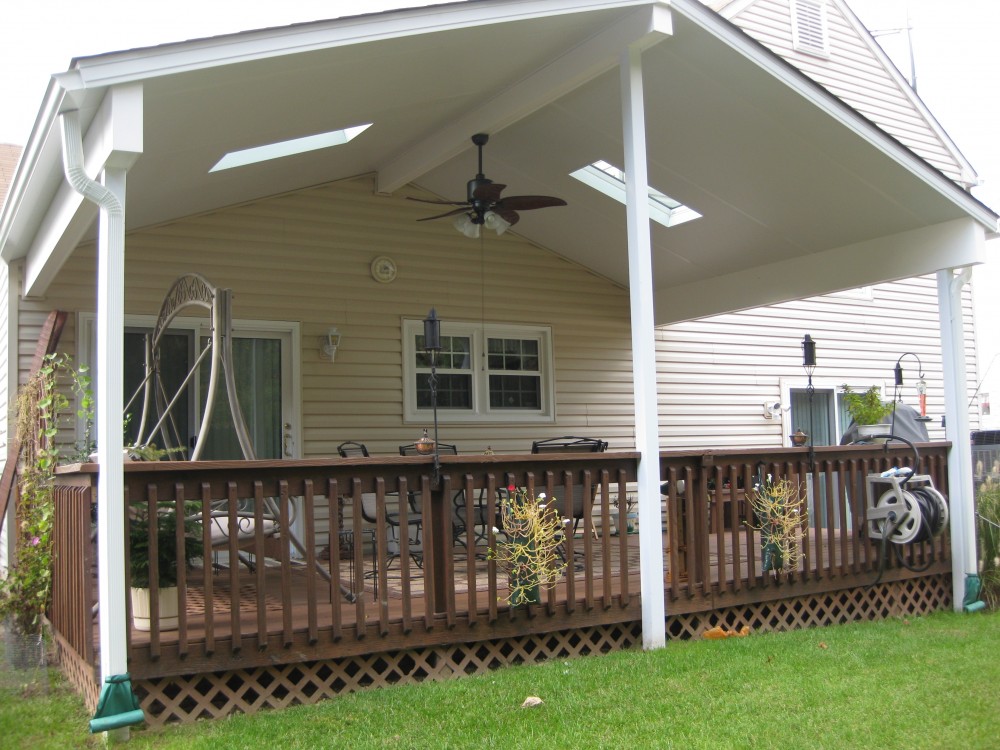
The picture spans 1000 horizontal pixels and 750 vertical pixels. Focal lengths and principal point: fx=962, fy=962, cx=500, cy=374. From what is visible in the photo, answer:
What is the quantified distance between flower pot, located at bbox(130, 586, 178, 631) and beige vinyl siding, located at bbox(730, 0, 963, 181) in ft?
30.5

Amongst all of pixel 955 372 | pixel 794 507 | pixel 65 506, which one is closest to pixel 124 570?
pixel 65 506

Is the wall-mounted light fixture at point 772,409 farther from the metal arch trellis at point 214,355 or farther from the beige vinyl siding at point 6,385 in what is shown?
the beige vinyl siding at point 6,385

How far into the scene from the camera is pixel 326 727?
399 cm

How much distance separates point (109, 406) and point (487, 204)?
3529 millimetres

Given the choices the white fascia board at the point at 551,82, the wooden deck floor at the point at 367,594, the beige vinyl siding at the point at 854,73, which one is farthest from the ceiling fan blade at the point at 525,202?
the beige vinyl siding at the point at 854,73

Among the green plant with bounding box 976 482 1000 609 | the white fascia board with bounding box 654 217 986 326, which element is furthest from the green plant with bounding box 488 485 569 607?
the green plant with bounding box 976 482 1000 609

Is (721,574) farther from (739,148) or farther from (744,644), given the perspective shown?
(739,148)

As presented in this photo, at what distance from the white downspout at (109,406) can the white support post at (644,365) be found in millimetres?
2685

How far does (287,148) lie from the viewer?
→ 6.74m

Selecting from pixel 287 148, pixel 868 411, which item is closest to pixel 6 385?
pixel 287 148

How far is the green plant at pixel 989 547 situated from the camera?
283 inches

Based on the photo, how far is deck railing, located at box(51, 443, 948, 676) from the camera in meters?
4.22

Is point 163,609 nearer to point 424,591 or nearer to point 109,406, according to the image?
point 109,406

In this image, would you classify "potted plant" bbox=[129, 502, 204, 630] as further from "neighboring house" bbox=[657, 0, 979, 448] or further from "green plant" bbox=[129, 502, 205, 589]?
"neighboring house" bbox=[657, 0, 979, 448]
